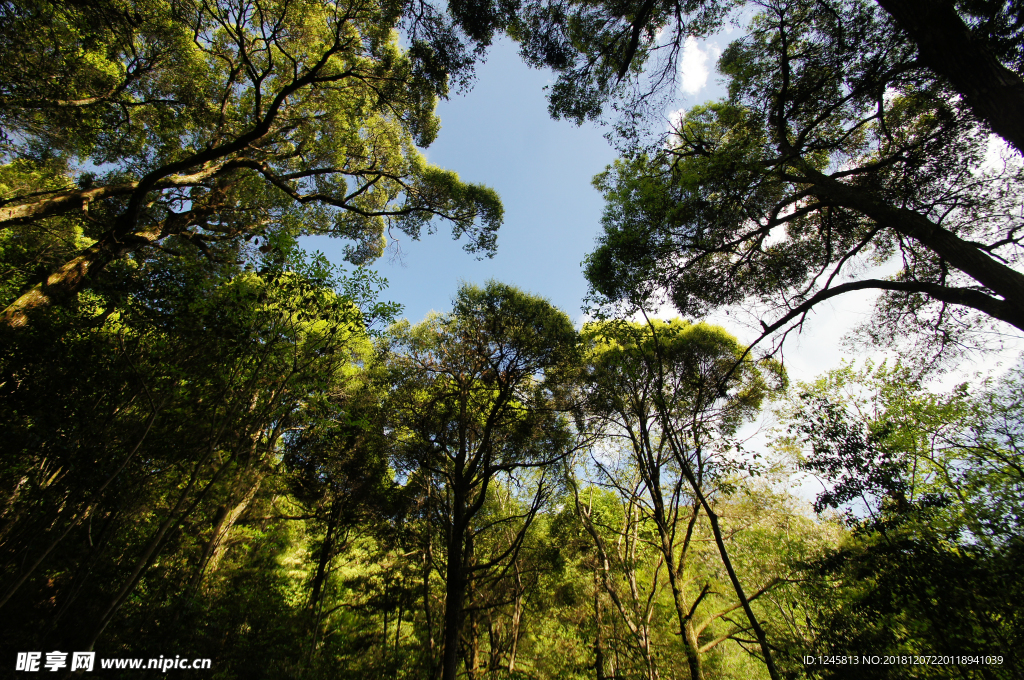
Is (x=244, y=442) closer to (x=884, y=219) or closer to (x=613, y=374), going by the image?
(x=613, y=374)

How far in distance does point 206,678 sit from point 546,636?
34.3 feet

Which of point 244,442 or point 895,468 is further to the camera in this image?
point 895,468

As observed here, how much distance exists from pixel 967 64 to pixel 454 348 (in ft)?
26.8

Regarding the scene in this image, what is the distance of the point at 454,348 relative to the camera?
8.15m

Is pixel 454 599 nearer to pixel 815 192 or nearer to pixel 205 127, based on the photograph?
pixel 815 192

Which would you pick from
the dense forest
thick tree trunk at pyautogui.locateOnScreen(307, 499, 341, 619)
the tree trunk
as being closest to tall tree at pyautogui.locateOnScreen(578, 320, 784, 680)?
the dense forest

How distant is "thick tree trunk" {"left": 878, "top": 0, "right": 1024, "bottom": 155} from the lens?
3.21m

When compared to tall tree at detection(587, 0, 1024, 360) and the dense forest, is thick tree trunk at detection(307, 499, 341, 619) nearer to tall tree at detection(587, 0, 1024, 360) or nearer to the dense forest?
the dense forest

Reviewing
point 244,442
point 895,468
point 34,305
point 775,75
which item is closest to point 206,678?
point 244,442

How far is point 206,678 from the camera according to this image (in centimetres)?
577

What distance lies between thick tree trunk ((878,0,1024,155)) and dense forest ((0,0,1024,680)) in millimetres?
26

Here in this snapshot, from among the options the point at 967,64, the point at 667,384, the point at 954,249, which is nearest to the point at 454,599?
the point at 667,384

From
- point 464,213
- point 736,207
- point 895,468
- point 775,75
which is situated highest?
point 464,213

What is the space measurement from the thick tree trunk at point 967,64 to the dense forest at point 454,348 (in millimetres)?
26
